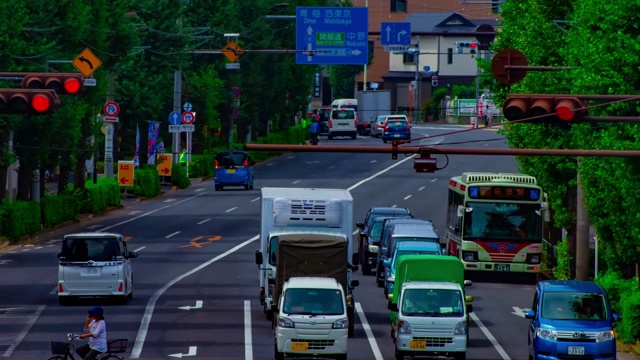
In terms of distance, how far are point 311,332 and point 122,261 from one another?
1013 centimetres

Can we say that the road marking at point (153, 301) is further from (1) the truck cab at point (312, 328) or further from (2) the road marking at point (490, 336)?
(2) the road marking at point (490, 336)

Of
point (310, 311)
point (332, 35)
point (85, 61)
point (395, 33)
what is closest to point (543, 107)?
point (310, 311)

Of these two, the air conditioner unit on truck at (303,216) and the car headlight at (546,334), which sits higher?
the air conditioner unit on truck at (303,216)

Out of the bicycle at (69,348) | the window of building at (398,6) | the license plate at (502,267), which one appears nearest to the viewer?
the bicycle at (69,348)

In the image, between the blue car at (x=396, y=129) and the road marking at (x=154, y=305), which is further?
the blue car at (x=396, y=129)

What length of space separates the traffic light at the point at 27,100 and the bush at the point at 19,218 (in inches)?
1096

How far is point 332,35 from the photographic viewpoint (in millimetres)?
76125

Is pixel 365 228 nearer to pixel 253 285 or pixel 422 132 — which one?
pixel 253 285

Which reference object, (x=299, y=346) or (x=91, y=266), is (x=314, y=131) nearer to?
(x=91, y=266)

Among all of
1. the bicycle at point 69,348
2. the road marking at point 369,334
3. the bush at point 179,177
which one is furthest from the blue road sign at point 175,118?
the bicycle at point 69,348

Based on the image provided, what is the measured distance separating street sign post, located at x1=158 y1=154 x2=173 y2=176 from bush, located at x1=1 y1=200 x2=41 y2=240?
2049 centimetres

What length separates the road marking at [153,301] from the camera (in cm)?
3184

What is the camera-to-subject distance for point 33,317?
120 feet

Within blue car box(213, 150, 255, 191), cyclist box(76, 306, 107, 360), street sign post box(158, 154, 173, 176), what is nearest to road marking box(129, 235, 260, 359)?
cyclist box(76, 306, 107, 360)
